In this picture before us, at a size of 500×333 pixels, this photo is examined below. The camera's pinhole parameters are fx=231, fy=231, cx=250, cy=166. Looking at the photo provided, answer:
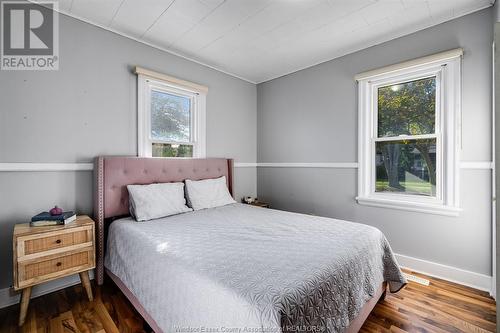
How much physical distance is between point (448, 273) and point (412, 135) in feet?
4.64

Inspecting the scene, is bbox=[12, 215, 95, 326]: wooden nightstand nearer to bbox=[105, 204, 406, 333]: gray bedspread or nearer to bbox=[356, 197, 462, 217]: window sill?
bbox=[105, 204, 406, 333]: gray bedspread

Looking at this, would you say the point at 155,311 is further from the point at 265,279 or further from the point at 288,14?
the point at 288,14

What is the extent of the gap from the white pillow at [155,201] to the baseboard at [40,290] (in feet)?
2.63

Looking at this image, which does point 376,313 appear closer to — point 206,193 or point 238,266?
point 238,266

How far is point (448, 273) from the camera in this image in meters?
2.25

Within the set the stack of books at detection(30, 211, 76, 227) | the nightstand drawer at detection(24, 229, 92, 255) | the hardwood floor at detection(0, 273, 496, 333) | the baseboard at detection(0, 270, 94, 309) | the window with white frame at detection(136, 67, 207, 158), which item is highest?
the window with white frame at detection(136, 67, 207, 158)

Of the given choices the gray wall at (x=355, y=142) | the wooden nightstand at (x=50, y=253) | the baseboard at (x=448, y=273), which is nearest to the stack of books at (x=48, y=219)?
the wooden nightstand at (x=50, y=253)

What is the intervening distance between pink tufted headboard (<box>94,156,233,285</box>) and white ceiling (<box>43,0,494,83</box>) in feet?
4.42

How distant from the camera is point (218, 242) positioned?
5.21ft

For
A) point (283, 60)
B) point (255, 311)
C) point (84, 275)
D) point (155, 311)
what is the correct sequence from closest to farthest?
point (255, 311) < point (155, 311) < point (84, 275) < point (283, 60)

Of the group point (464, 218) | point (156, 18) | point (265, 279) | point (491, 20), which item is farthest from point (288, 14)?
point (464, 218)

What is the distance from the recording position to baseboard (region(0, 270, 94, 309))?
187 cm

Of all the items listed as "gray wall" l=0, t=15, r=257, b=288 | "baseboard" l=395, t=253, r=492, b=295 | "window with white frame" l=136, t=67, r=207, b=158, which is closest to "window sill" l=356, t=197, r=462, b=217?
"baseboard" l=395, t=253, r=492, b=295

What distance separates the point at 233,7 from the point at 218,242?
1983 millimetres
